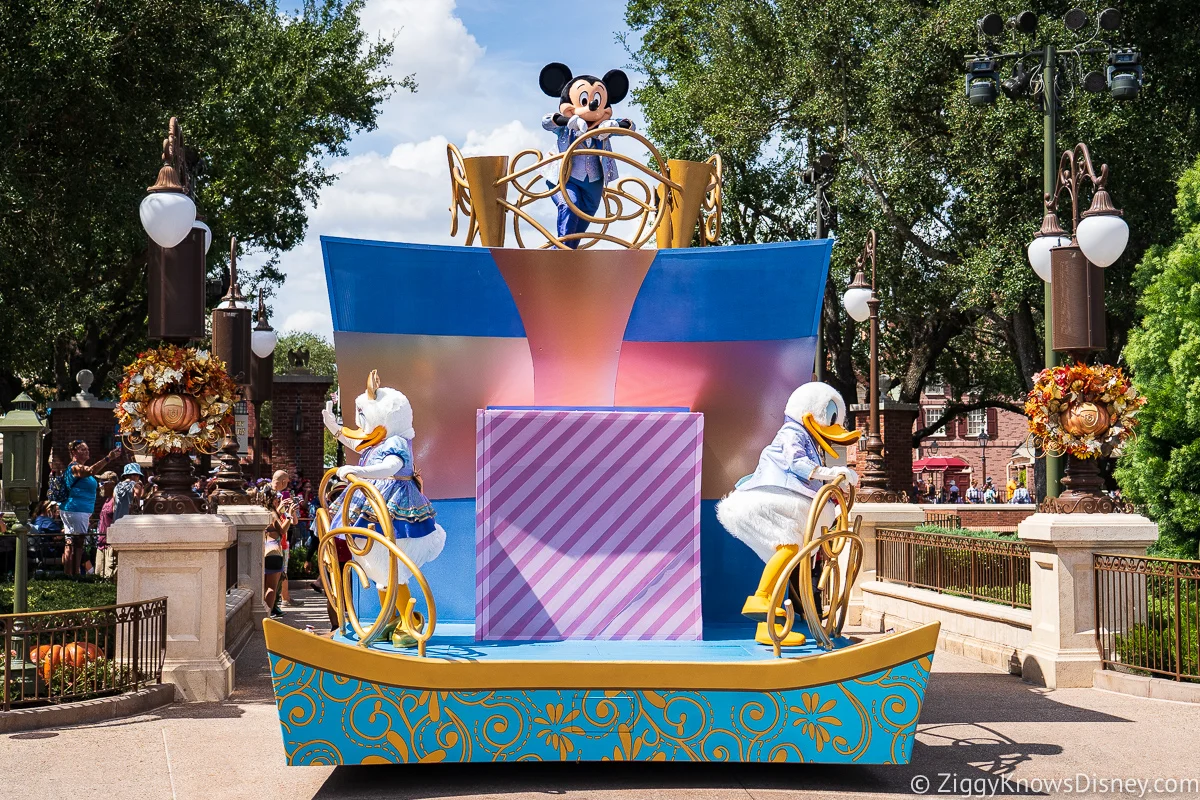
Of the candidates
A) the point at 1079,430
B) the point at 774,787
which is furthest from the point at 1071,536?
the point at 774,787

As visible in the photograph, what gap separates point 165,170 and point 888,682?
22.6ft

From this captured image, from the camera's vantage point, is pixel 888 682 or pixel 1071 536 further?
pixel 1071 536

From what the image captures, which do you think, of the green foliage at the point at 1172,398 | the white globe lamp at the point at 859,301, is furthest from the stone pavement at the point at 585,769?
the white globe lamp at the point at 859,301

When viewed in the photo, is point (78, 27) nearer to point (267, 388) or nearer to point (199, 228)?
point (267, 388)

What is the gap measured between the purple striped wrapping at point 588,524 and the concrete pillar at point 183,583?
2.73m

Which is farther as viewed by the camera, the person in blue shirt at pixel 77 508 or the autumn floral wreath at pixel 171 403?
the person in blue shirt at pixel 77 508

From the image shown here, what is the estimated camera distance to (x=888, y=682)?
675 cm

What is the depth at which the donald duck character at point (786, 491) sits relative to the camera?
7574 millimetres

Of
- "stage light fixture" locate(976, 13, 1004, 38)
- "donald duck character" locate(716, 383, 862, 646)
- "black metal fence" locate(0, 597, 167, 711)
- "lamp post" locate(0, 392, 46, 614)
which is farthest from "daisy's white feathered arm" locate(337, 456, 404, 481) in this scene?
"stage light fixture" locate(976, 13, 1004, 38)

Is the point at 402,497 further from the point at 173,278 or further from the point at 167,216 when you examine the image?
the point at 173,278

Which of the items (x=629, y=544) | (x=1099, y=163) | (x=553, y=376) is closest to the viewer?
(x=629, y=544)

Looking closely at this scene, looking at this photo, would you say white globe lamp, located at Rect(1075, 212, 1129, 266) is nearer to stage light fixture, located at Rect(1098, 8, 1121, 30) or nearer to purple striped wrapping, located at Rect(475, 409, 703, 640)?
purple striped wrapping, located at Rect(475, 409, 703, 640)

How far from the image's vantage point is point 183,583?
9531 mm

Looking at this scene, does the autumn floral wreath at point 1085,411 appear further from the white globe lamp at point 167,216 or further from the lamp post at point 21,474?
the lamp post at point 21,474
